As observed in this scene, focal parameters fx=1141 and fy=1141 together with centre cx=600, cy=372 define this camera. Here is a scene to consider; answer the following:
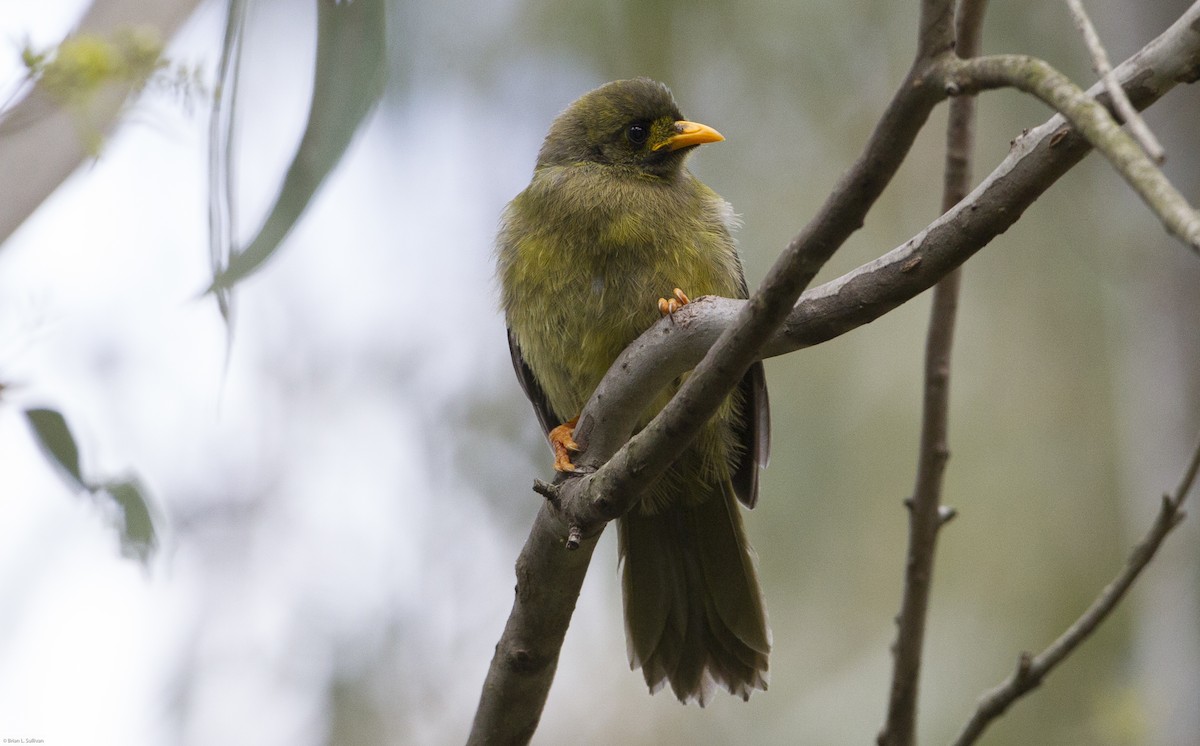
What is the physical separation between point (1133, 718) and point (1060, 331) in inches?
Result: 249

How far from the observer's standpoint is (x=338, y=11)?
3186mm

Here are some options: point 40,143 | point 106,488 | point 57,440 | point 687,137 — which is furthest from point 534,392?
point 40,143

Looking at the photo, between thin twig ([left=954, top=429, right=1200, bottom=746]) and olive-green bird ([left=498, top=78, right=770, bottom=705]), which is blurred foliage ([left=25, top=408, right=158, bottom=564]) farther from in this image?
thin twig ([left=954, top=429, right=1200, bottom=746])

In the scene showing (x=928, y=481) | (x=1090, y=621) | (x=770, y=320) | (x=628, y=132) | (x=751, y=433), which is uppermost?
(x=628, y=132)

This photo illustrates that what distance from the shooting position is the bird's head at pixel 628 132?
418 centimetres

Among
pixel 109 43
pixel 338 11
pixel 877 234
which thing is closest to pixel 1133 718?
pixel 338 11

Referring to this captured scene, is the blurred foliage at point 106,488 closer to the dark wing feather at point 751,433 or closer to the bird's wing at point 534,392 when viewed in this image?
the bird's wing at point 534,392

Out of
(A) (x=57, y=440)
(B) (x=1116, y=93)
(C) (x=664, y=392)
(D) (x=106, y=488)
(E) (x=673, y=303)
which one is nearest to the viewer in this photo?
(B) (x=1116, y=93)

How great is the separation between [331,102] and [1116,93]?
2166 mm

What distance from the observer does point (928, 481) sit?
327cm

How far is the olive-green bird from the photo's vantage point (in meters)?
3.56

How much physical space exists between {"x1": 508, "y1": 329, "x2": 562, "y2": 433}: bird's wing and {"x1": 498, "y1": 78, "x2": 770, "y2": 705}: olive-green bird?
0.13 metres

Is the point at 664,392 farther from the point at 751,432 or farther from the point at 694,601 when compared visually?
the point at 694,601

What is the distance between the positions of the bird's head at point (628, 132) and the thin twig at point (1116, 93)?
2.51 meters
